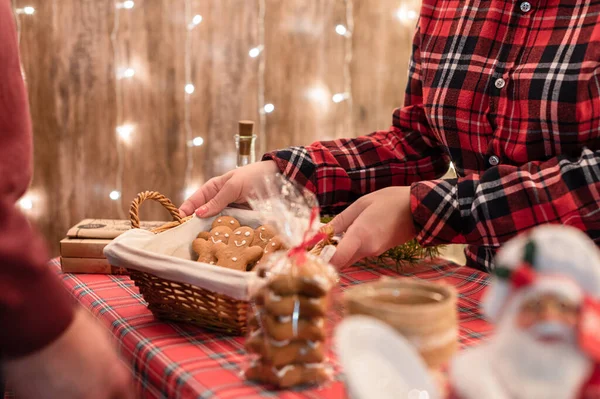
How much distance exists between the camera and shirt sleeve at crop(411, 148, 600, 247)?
94cm

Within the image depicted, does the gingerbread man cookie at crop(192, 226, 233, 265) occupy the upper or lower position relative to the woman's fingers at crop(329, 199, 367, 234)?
lower

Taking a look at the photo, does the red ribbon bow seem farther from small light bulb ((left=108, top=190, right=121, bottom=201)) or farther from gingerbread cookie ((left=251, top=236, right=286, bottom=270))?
small light bulb ((left=108, top=190, right=121, bottom=201))

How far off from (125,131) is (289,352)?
2.00 metres

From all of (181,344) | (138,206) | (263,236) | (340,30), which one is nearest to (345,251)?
(263,236)

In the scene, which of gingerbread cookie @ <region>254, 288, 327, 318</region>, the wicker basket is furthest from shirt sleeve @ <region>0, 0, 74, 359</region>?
the wicker basket

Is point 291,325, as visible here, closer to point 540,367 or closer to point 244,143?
point 540,367

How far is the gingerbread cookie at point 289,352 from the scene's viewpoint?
0.67 meters

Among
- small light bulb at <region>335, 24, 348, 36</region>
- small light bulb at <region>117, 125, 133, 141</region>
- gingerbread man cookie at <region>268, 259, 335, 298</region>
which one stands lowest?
small light bulb at <region>117, 125, 133, 141</region>

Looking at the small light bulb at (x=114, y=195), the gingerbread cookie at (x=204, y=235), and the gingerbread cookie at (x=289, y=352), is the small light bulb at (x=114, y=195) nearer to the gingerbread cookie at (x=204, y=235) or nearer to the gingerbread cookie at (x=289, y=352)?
the gingerbread cookie at (x=204, y=235)

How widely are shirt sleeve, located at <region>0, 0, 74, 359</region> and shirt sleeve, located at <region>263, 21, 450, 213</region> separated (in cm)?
75

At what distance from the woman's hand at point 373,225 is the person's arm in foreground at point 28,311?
484mm

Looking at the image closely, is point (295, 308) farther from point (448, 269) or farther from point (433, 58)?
point (433, 58)

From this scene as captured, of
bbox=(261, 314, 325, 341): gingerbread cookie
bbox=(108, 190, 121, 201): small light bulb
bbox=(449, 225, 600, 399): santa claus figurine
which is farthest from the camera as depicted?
bbox=(108, 190, 121, 201): small light bulb

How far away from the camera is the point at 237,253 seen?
100cm
